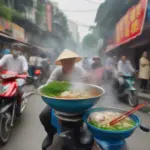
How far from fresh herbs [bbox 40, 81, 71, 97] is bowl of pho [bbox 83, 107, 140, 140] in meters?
0.49

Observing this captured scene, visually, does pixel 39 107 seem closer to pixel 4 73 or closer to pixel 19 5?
pixel 4 73

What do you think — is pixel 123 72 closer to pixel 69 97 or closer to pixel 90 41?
pixel 69 97

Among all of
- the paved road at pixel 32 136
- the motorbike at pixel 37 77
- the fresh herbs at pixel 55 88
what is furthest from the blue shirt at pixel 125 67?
the fresh herbs at pixel 55 88

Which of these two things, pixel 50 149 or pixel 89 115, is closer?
pixel 89 115

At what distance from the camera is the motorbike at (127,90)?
6.23 m

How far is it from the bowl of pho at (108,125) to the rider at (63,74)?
85cm

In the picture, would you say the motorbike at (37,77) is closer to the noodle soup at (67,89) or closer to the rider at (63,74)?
the rider at (63,74)

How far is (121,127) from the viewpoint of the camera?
5.91ft

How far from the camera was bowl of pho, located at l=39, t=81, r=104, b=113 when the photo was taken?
6.23ft

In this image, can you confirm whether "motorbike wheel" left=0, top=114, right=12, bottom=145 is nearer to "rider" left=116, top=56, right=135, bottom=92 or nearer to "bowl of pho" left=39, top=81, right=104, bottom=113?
"bowl of pho" left=39, top=81, right=104, bottom=113

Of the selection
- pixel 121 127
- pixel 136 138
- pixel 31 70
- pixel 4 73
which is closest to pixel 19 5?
pixel 31 70

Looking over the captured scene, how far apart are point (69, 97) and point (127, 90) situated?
4.66m

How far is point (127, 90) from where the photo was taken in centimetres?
643

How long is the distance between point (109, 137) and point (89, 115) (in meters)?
0.38
